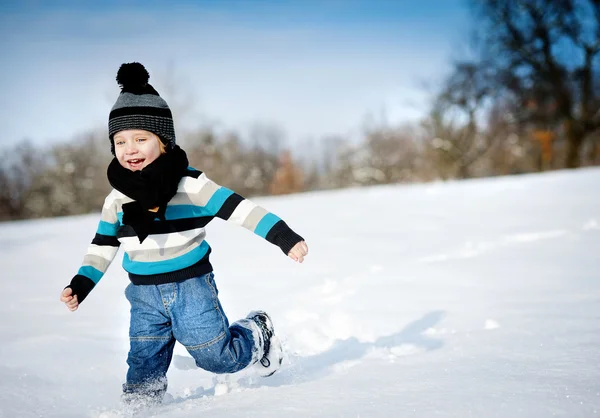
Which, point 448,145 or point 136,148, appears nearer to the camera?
point 136,148

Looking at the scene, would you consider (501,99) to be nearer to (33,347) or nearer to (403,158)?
(403,158)

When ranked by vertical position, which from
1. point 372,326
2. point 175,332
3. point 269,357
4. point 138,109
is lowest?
point 372,326

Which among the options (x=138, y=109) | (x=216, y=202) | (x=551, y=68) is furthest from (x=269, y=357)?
(x=551, y=68)

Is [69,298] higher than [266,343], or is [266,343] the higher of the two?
[69,298]

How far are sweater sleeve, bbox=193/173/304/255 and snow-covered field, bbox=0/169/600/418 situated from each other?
0.53m

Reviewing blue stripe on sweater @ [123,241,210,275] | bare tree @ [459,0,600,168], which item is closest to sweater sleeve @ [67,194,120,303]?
blue stripe on sweater @ [123,241,210,275]

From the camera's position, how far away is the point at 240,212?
5.41ft

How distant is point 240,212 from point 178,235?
24 cm

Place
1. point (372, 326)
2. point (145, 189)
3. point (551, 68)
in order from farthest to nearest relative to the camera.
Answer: point (551, 68) < point (372, 326) < point (145, 189)

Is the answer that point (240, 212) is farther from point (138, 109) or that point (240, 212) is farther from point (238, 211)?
point (138, 109)

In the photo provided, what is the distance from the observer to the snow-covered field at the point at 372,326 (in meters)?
1.29

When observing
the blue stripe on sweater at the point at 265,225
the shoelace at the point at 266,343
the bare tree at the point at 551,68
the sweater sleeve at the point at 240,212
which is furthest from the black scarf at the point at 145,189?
the bare tree at the point at 551,68

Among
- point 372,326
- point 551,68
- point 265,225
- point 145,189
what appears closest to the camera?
point 145,189

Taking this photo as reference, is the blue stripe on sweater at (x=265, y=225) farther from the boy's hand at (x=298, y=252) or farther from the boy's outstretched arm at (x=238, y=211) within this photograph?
the boy's hand at (x=298, y=252)
